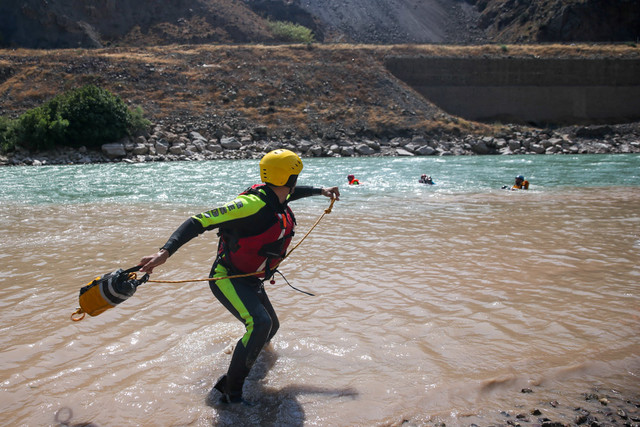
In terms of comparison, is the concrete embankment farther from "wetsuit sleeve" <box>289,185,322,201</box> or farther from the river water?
"wetsuit sleeve" <box>289,185,322,201</box>

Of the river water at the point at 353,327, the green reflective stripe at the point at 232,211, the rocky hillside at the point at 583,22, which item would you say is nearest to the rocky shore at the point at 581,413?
the river water at the point at 353,327

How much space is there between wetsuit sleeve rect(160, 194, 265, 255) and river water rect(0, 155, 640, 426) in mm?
1235

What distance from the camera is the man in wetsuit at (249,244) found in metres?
3.35

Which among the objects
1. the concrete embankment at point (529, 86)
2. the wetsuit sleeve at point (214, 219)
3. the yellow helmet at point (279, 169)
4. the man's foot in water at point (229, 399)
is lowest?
the man's foot in water at point (229, 399)

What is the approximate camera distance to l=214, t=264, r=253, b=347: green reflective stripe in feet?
11.3

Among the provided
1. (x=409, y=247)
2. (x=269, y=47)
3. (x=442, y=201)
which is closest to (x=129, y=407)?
(x=409, y=247)

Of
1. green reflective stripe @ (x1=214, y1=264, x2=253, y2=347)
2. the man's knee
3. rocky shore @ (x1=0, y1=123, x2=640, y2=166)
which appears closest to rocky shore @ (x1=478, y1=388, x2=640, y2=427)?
the man's knee

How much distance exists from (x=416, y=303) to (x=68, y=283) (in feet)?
14.4

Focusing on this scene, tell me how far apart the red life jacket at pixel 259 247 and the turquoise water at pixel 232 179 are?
418 inches

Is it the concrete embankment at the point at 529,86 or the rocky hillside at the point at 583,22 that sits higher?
the rocky hillside at the point at 583,22

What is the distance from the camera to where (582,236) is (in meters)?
8.30

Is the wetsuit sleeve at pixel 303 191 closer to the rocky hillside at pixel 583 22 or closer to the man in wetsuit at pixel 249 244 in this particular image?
the man in wetsuit at pixel 249 244

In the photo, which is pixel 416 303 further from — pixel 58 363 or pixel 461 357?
pixel 58 363

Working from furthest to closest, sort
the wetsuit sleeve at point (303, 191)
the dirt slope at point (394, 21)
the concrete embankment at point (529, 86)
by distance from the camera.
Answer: the dirt slope at point (394, 21) < the concrete embankment at point (529, 86) < the wetsuit sleeve at point (303, 191)
